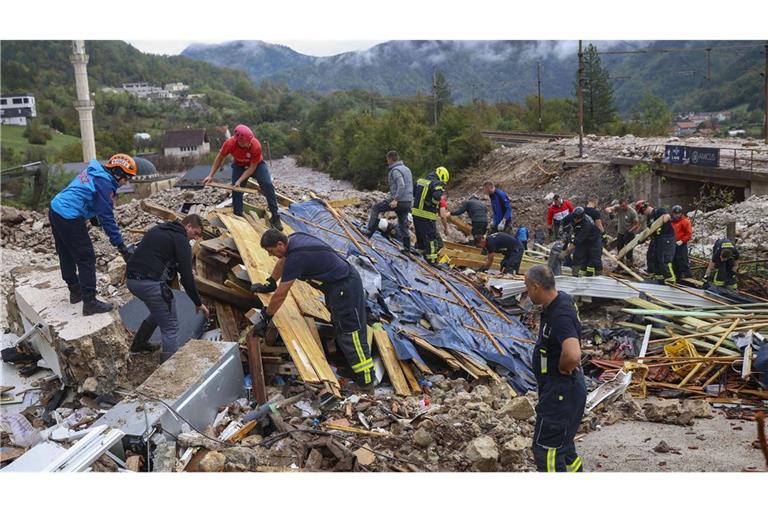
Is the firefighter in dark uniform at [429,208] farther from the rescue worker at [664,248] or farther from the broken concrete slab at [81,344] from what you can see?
the broken concrete slab at [81,344]

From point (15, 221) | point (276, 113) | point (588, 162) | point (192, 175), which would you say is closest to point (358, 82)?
point (276, 113)

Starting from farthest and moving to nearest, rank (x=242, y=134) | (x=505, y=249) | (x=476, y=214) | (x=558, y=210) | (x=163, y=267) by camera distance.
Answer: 1. (x=558, y=210)
2. (x=476, y=214)
3. (x=505, y=249)
4. (x=242, y=134)
5. (x=163, y=267)

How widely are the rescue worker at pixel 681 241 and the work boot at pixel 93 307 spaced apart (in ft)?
25.8

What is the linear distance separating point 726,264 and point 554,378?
6196 mm

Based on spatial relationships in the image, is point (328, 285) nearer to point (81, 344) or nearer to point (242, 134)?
point (81, 344)

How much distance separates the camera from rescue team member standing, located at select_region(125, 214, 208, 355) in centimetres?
525

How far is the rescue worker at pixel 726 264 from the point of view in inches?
346

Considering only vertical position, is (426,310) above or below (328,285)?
below

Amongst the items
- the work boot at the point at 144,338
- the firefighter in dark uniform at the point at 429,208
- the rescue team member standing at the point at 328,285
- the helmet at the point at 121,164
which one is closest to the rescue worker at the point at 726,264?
the firefighter in dark uniform at the point at 429,208

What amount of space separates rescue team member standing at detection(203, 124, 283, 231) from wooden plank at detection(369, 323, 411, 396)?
2.62 m

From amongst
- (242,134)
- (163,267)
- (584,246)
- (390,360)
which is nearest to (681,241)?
(584,246)

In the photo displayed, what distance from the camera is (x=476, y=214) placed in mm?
9883

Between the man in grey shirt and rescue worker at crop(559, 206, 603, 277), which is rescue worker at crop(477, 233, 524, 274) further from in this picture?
the man in grey shirt

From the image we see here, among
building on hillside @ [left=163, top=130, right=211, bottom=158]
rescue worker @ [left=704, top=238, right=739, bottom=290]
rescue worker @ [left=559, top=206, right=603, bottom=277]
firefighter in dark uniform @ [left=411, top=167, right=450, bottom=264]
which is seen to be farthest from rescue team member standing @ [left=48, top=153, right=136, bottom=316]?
building on hillside @ [left=163, top=130, right=211, bottom=158]
